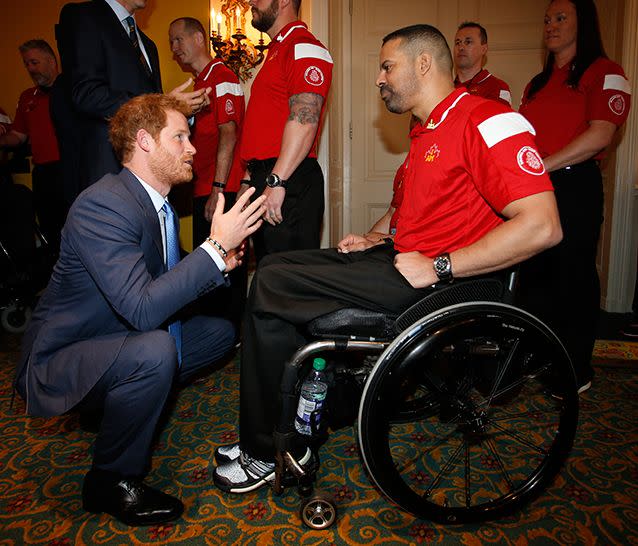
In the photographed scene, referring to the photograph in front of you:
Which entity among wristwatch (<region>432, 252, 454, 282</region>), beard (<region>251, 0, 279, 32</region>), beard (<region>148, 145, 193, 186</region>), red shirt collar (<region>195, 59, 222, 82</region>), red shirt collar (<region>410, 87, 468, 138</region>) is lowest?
wristwatch (<region>432, 252, 454, 282</region>)

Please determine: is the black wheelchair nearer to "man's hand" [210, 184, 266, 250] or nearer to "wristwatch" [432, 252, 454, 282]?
"wristwatch" [432, 252, 454, 282]

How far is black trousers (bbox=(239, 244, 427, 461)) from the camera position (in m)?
1.14

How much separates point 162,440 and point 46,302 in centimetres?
65

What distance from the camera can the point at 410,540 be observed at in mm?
1191

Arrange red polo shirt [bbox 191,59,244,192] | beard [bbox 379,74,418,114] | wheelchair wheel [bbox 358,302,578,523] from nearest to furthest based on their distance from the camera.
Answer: wheelchair wheel [bbox 358,302,578,523]
beard [bbox 379,74,418,114]
red polo shirt [bbox 191,59,244,192]

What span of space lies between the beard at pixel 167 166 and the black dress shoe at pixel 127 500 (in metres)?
0.88

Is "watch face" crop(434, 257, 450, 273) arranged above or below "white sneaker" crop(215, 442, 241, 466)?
above

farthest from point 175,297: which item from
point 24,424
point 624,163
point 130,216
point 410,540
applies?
point 624,163

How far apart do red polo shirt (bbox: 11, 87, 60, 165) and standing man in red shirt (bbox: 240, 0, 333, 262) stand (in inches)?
73.8

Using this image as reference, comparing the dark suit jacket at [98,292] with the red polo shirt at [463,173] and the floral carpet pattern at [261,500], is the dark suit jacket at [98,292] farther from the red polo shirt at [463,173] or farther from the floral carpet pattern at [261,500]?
the red polo shirt at [463,173]

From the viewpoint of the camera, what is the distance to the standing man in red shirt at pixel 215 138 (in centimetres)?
240

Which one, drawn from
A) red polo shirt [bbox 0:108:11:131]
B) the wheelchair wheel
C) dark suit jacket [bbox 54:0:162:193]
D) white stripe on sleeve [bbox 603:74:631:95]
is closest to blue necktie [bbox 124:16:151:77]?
dark suit jacket [bbox 54:0:162:193]

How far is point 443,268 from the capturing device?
113 centimetres

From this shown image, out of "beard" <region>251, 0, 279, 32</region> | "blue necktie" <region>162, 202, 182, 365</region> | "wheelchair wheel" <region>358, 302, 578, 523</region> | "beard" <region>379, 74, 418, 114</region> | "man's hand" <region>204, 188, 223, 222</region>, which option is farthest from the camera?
"man's hand" <region>204, 188, 223, 222</region>
